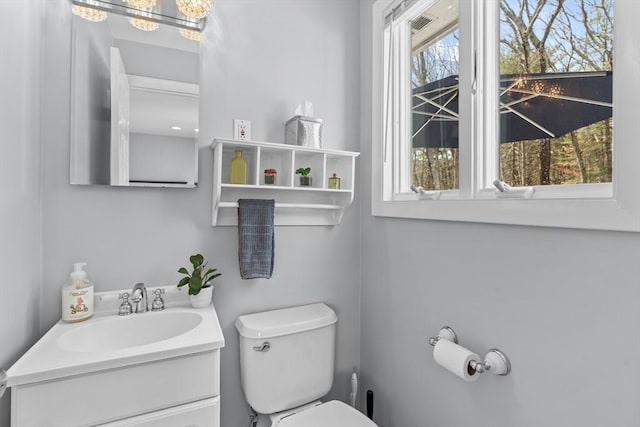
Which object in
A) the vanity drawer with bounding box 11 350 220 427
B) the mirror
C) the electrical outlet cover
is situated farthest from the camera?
the electrical outlet cover

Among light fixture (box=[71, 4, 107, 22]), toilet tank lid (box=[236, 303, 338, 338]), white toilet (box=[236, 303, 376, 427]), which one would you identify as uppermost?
light fixture (box=[71, 4, 107, 22])

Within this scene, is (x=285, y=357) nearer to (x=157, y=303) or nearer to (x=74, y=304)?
(x=157, y=303)

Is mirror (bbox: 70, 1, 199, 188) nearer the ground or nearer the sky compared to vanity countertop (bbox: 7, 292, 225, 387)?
nearer the sky

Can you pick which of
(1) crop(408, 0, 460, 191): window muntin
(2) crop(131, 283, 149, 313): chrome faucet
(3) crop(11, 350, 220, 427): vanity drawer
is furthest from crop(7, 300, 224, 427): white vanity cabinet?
(1) crop(408, 0, 460, 191): window muntin

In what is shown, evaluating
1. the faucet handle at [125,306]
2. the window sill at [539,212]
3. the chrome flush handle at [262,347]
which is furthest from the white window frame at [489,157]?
the faucet handle at [125,306]

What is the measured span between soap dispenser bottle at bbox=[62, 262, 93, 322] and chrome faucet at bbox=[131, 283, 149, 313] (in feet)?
0.46

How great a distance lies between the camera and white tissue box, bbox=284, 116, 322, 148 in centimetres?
146

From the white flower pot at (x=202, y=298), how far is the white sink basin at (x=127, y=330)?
0.19ft

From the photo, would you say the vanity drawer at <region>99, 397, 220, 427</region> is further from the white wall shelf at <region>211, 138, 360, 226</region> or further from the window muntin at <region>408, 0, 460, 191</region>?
the window muntin at <region>408, 0, 460, 191</region>

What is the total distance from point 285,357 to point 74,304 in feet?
2.71

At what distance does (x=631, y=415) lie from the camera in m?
0.73

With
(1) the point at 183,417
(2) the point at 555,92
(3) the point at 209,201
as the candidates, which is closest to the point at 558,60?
(2) the point at 555,92

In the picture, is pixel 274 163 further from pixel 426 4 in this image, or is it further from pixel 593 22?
pixel 593 22

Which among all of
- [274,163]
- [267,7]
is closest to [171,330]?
[274,163]
